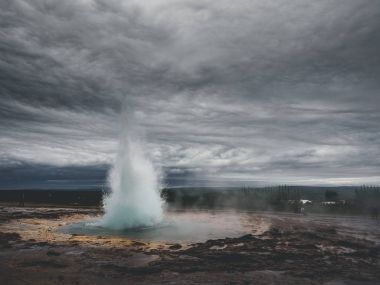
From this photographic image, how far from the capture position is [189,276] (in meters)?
12.7

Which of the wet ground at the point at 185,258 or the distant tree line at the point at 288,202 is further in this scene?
the distant tree line at the point at 288,202

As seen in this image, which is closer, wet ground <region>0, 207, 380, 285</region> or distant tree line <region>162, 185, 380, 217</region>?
wet ground <region>0, 207, 380, 285</region>

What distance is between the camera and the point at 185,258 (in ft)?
50.8

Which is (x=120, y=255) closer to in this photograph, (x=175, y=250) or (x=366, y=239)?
(x=175, y=250)

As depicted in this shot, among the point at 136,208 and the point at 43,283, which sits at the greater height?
the point at 136,208

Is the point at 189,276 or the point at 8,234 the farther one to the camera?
the point at 8,234

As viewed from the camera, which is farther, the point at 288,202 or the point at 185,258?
the point at 288,202

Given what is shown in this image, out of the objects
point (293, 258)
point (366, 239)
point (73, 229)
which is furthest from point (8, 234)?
point (366, 239)

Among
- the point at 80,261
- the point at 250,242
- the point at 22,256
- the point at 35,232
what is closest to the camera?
the point at 80,261

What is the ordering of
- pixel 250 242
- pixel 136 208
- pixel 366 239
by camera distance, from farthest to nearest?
1. pixel 136 208
2. pixel 366 239
3. pixel 250 242

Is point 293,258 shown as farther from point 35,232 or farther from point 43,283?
point 35,232

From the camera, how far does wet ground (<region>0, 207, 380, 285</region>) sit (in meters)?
12.5

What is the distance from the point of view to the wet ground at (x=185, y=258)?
1247cm

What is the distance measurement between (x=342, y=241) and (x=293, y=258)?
6065mm
